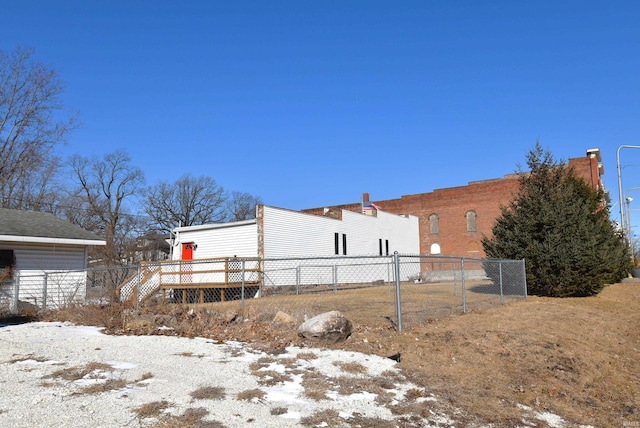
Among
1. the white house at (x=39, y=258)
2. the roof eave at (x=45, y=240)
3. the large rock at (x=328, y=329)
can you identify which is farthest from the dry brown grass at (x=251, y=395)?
the roof eave at (x=45, y=240)

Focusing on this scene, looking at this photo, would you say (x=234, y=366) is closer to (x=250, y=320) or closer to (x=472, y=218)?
(x=250, y=320)

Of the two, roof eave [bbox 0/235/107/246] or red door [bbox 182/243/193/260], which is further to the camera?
red door [bbox 182/243/193/260]

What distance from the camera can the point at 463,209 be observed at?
47375 millimetres

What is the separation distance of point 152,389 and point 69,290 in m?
12.9

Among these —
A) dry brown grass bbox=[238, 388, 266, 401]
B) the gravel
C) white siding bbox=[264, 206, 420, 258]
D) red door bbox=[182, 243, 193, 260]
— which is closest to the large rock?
the gravel

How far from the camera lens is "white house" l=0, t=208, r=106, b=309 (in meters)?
15.2

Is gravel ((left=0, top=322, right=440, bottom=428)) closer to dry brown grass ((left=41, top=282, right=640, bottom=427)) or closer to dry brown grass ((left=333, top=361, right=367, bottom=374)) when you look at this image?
dry brown grass ((left=333, top=361, right=367, bottom=374))

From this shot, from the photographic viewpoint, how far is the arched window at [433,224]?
48969 mm

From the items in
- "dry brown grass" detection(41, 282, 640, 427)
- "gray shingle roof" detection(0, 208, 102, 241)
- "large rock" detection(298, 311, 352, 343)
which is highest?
"gray shingle roof" detection(0, 208, 102, 241)

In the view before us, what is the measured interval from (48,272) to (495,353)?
14.0 metres

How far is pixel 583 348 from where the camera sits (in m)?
8.59

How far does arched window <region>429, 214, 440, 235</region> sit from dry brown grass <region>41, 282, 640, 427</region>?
1431 inches

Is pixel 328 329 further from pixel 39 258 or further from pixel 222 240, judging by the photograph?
pixel 222 240

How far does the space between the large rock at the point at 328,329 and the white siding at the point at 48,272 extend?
32.3 ft
